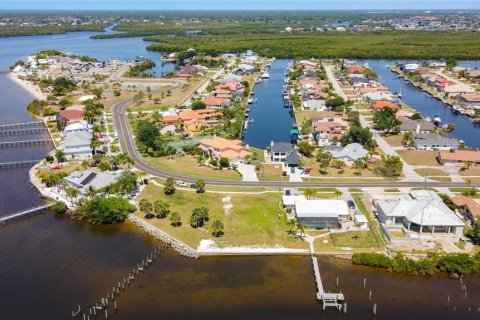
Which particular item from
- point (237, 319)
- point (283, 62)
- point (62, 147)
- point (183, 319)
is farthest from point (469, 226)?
point (283, 62)

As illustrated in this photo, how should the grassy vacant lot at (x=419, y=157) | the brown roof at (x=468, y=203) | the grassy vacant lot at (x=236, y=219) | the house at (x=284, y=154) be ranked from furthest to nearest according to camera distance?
the grassy vacant lot at (x=419, y=157) < the house at (x=284, y=154) < the brown roof at (x=468, y=203) < the grassy vacant lot at (x=236, y=219)

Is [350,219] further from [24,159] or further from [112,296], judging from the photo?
[24,159]

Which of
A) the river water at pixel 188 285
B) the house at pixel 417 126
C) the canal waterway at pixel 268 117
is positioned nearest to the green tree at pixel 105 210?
the river water at pixel 188 285

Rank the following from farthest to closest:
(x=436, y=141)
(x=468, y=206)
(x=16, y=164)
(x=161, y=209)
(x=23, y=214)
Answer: (x=436, y=141) → (x=16, y=164) → (x=23, y=214) → (x=468, y=206) → (x=161, y=209)

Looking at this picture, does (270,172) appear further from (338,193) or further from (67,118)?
(67,118)

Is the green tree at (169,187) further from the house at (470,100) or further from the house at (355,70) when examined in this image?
the house at (355,70)

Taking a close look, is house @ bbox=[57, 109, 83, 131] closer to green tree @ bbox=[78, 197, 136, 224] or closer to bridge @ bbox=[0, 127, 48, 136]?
bridge @ bbox=[0, 127, 48, 136]

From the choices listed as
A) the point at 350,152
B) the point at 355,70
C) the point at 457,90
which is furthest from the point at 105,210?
the point at 355,70
